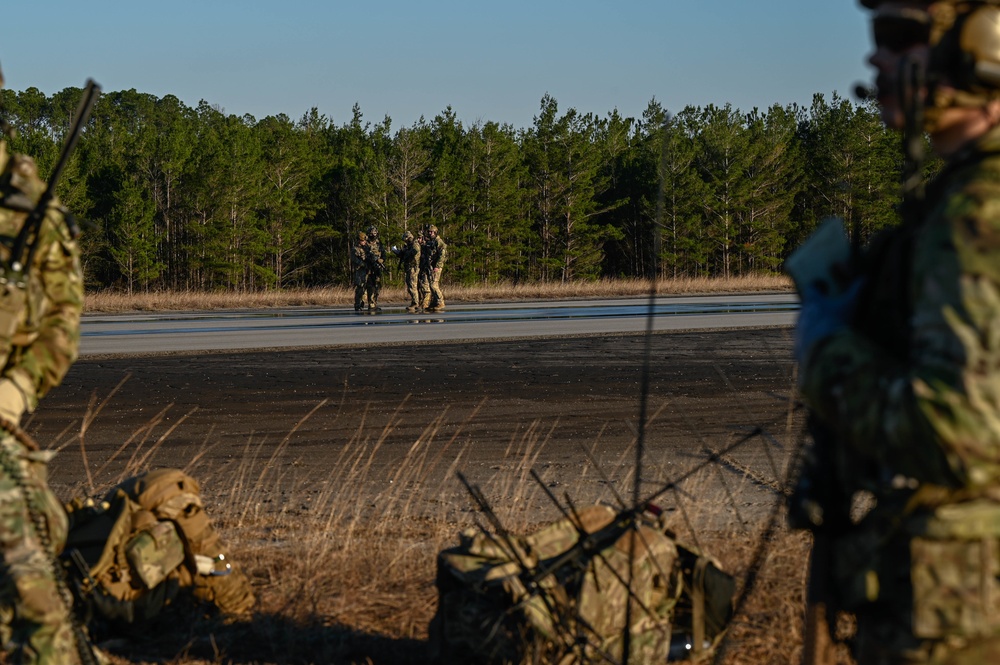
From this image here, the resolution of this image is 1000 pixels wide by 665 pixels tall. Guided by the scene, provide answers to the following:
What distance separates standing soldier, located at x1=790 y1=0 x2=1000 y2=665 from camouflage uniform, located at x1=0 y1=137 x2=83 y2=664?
2034 millimetres

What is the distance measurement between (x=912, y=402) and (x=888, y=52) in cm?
68

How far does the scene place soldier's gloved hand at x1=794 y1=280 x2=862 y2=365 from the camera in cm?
208

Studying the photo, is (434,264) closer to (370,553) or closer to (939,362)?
(370,553)

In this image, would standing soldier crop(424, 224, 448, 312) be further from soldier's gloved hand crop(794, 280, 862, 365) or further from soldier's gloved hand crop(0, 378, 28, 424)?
soldier's gloved hand crop(794, 280, 862, 365)

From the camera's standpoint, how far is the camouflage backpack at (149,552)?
14.5 ft

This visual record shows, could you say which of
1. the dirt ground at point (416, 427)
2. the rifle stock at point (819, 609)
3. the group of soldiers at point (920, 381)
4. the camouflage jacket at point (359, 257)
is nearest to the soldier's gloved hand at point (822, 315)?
the group of soldiers at point (920, 381)

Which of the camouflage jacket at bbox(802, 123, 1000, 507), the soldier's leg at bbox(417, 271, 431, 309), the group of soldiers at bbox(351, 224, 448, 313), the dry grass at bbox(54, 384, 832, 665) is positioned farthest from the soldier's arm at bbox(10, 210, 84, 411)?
the soldier's leg at bbox(417, 271, 431, 309)

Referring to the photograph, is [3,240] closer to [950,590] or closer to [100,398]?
[950,590]

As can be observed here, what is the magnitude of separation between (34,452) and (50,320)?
0.42 meters

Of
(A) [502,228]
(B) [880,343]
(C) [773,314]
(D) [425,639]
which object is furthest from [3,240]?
(A) [502,228]

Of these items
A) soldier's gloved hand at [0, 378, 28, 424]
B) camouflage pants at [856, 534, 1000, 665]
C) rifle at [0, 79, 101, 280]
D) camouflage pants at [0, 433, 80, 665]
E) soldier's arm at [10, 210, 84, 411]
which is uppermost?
rifle at [0, 79, 101, 280]

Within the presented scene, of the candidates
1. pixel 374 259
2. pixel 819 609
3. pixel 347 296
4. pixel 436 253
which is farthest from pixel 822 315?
pixel 347 296

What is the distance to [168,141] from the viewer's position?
A: 6341 cm

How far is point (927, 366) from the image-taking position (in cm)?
193
